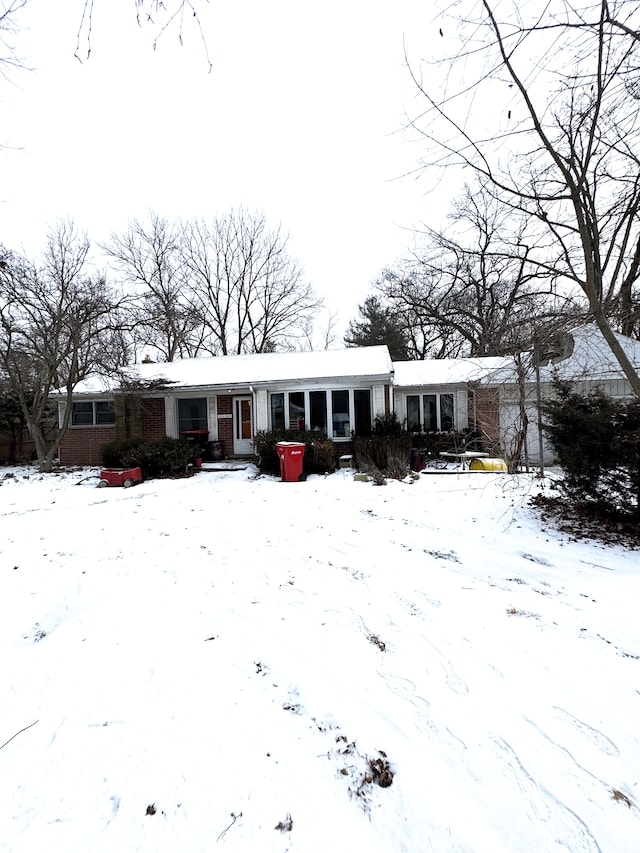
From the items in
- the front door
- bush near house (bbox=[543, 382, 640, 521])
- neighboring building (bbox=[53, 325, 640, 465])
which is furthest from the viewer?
the front door

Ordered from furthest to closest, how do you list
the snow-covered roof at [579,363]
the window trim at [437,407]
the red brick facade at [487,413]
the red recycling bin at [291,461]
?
1. the window trim at [437,407]
2. the red brick facade at [487,413]
3. the red recycling bin at [291,461]
4. the snow-covered roof at [579,363]

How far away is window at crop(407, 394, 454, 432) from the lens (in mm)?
14938

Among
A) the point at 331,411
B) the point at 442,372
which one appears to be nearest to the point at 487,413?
the point at 442,372

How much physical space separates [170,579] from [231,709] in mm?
2081

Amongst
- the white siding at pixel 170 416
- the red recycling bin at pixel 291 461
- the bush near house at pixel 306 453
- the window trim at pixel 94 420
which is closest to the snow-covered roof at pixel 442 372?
the bush near house at pixel 306 453

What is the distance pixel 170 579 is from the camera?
410 centimetres

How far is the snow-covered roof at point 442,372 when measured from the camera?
14.4 metres

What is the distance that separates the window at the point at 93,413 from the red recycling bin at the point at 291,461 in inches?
333

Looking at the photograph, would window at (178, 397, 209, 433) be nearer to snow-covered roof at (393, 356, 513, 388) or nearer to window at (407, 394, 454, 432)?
snow-covered roof at (393, 356, 513, 388)

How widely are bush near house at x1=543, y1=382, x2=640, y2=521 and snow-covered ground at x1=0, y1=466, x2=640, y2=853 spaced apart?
4.26 ft

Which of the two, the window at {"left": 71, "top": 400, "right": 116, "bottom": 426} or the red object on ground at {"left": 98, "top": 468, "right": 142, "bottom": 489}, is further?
the window at {"left": 71, "top": 400, "right": 116, "bottom": 426}

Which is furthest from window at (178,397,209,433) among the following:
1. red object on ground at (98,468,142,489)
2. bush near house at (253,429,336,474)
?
red object on ground at (98,468,142,489)

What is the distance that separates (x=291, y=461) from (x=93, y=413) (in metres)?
9.48

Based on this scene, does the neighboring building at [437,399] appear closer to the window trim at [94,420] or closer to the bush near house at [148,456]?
the bush near house at [148,456]
